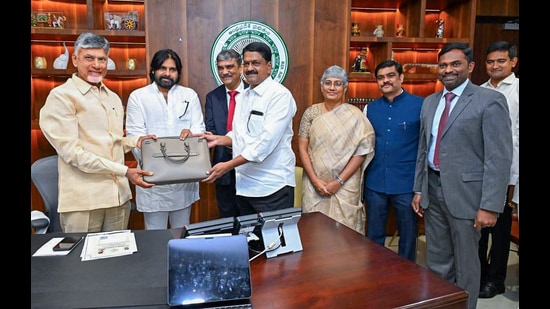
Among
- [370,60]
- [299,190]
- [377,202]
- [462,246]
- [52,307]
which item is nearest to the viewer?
[52,307]

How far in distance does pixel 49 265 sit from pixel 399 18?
3.60 meters

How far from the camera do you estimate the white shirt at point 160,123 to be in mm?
2549

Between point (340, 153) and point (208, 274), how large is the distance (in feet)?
5.70

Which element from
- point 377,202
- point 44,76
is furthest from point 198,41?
point 377,202

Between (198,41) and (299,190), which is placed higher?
(198,41)

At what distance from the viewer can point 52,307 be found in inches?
43.0

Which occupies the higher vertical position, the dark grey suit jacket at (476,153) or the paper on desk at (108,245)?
the dark grey suit jacket at (476,153)

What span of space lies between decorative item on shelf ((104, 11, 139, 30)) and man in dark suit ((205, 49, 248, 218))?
36.3 inches

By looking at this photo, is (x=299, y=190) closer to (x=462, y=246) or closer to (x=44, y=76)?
(x=462, y=246)

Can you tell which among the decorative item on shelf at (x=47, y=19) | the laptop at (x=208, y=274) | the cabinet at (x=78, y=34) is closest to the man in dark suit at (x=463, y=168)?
the laptop at (x=208, y=274)

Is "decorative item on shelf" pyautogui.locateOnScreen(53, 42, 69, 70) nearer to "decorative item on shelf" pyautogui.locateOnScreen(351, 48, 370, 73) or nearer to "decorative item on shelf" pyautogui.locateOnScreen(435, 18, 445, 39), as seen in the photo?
"decorative item on shelf" pyautogui.locateOnScreen(351, 48, 370, 73)

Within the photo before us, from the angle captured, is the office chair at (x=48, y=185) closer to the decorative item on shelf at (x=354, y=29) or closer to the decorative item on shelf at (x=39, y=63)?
the decorative item on shelf at (x=39, y=63)

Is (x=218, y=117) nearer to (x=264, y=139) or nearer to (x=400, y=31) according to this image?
(x=264, y=139)

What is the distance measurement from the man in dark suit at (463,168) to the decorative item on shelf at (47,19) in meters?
2.78
